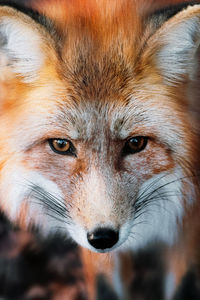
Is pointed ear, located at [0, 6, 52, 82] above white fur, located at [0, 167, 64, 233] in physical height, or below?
above

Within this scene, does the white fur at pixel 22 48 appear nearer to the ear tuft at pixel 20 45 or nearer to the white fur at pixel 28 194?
the ear tuft at pixel 20 45

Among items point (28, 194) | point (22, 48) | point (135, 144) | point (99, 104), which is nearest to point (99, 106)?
point (99, 104)

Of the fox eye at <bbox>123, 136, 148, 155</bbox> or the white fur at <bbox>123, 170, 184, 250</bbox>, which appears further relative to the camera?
the white fur at <bbox>123, 170, 184, 250</bbox>

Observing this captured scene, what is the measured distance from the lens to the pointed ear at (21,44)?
106 centimetres

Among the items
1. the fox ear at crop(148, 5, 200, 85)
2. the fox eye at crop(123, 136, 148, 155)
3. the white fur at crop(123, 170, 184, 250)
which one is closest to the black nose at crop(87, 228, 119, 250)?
the white fur at crop(123, 170, 184, 250)

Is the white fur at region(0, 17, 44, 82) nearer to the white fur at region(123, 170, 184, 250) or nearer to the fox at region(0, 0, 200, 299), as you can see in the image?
the fox at region(0, 0, 200, 299)

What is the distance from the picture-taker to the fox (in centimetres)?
112

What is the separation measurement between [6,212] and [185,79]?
26.9 inches

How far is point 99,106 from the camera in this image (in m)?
1.12

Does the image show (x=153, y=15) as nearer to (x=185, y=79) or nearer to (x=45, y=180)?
(x=185, y=79)

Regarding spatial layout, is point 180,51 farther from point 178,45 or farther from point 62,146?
point 62,146

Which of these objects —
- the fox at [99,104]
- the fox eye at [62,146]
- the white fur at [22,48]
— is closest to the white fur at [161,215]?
the fox at [99,104]

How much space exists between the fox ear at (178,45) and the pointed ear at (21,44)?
283mm

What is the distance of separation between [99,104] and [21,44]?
0.82ft
